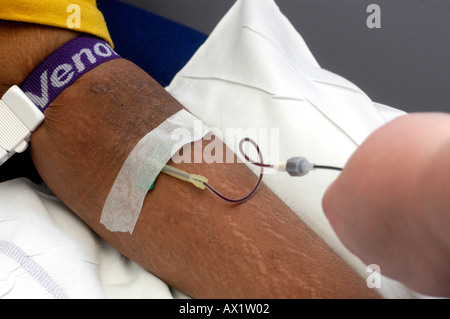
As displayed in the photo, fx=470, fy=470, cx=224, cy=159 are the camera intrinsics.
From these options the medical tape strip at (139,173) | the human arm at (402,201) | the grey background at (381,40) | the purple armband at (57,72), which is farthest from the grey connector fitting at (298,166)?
the grey background at (381,40)

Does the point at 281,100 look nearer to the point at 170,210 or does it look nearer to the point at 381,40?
the point at 170,210

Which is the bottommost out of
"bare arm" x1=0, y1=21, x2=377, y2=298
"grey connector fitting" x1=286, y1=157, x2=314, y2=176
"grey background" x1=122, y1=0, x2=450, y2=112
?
"bare arm" x1=0, y1=21, x2=377, y2=298

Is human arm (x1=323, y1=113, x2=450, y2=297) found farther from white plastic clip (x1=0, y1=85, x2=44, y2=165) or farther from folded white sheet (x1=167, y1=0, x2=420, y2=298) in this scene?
white plastic clip (x1=0, y1=85, x2=44, y2=165)

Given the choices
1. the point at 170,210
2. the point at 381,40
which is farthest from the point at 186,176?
the point at 381,40

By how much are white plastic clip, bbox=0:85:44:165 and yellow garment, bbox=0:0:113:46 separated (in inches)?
5.6

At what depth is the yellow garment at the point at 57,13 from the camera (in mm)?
931

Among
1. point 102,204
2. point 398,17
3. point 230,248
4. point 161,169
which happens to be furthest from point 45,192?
point 398,17

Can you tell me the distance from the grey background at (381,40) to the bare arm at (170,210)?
93 centimetres

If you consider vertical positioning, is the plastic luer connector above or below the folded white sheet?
below

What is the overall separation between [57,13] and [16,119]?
9.2 inches

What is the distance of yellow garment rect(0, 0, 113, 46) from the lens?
0.93 metres

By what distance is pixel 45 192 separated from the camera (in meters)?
1.11

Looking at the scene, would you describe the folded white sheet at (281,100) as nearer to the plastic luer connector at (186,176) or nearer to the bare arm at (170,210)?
the bare arm at (170,210)

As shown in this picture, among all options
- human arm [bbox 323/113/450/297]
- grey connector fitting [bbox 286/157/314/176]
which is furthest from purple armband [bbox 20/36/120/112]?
human arm [bbox 323/113/450/297]
